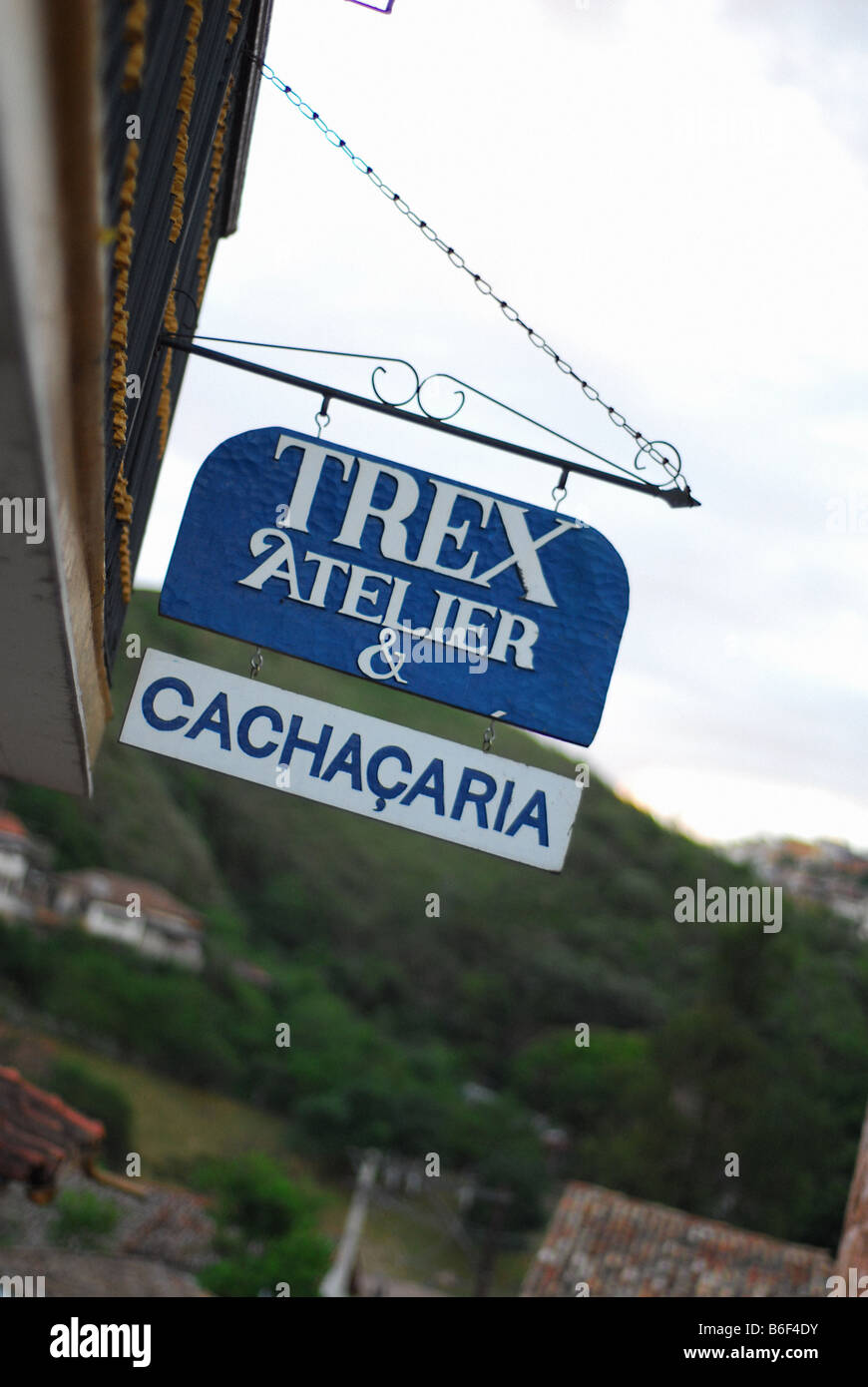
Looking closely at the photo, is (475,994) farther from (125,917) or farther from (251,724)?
(251,724)

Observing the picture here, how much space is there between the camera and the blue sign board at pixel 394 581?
3.66 metres

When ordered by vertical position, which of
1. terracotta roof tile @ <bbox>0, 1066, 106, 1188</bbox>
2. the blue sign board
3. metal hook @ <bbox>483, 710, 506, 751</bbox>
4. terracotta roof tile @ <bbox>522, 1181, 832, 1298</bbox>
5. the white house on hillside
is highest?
the blue sign board

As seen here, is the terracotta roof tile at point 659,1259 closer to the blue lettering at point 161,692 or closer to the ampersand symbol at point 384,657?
the ampersand symbol at point 384,657

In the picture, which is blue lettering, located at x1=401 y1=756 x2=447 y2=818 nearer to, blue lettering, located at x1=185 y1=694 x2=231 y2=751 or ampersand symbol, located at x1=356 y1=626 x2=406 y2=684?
ampersand symbol, located at x1=356 y1=626 x2=406 y2=684

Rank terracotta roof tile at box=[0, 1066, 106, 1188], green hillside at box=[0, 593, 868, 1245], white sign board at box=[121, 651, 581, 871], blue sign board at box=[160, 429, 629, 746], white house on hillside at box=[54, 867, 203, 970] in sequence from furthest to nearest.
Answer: white house on hillside at box=[54, 867, 203, 970]
green hillside at box=[0, 593, 868, 1245]
terracotta roof tile at box=[0, 1066, 106, 1188]
blue sign board at box=[160, 429, 629, 746]
white sign board at box=[121, 651, 581, 871]

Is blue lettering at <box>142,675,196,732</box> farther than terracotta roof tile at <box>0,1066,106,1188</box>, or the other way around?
terracotta roof tile at <box>0,1066,106,1188</box>

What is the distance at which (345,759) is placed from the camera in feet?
11.8

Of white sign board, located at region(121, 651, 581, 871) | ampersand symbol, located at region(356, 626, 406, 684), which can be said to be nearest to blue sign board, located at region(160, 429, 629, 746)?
ampersand symbol, located at region(356, 626, 406, 684)

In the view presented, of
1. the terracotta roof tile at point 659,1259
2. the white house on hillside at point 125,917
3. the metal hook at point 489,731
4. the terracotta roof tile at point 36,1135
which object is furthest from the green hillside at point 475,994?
the metal hook at point 489,731

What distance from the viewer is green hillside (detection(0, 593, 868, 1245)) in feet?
104

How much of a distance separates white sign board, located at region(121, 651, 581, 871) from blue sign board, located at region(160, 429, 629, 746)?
156mm

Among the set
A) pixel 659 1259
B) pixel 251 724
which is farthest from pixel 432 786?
pixel 659 1259
